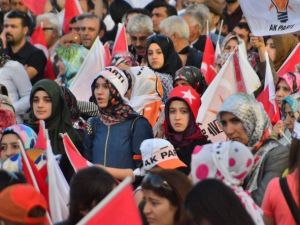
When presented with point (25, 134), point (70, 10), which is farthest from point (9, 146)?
point (70, 10)

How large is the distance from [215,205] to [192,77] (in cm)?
746

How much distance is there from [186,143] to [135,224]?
470 centimetres

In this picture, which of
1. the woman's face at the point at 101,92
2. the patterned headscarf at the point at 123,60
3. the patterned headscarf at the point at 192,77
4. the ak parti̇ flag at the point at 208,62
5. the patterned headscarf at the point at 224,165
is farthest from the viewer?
the ak parti̇ flag at the point at 208,62

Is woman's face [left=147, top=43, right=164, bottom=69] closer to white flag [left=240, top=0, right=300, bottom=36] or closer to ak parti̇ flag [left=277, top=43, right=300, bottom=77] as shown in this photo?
ak parti̇ flag [left=277, top=43, right=300, bottom=77]

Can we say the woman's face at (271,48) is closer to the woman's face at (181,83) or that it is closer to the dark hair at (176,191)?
the woman's face at (181,83)

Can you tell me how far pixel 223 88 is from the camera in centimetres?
1460

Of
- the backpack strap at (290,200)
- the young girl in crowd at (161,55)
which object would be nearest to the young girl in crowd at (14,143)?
the backpack strap at (290,200)

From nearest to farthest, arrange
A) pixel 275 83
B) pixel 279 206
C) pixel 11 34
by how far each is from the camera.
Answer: pixel 279 206, pixel 275 83, pixel 11 34

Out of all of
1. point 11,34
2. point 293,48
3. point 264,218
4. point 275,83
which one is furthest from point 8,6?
point 264,218

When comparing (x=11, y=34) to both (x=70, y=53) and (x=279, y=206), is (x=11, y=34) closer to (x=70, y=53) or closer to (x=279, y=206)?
(x=70, y=53)

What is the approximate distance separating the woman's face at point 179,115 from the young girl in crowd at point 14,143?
1.14 m

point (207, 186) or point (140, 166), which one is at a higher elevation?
point (207, 186)

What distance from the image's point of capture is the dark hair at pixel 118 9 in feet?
67.8

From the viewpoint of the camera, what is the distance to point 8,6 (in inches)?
848
